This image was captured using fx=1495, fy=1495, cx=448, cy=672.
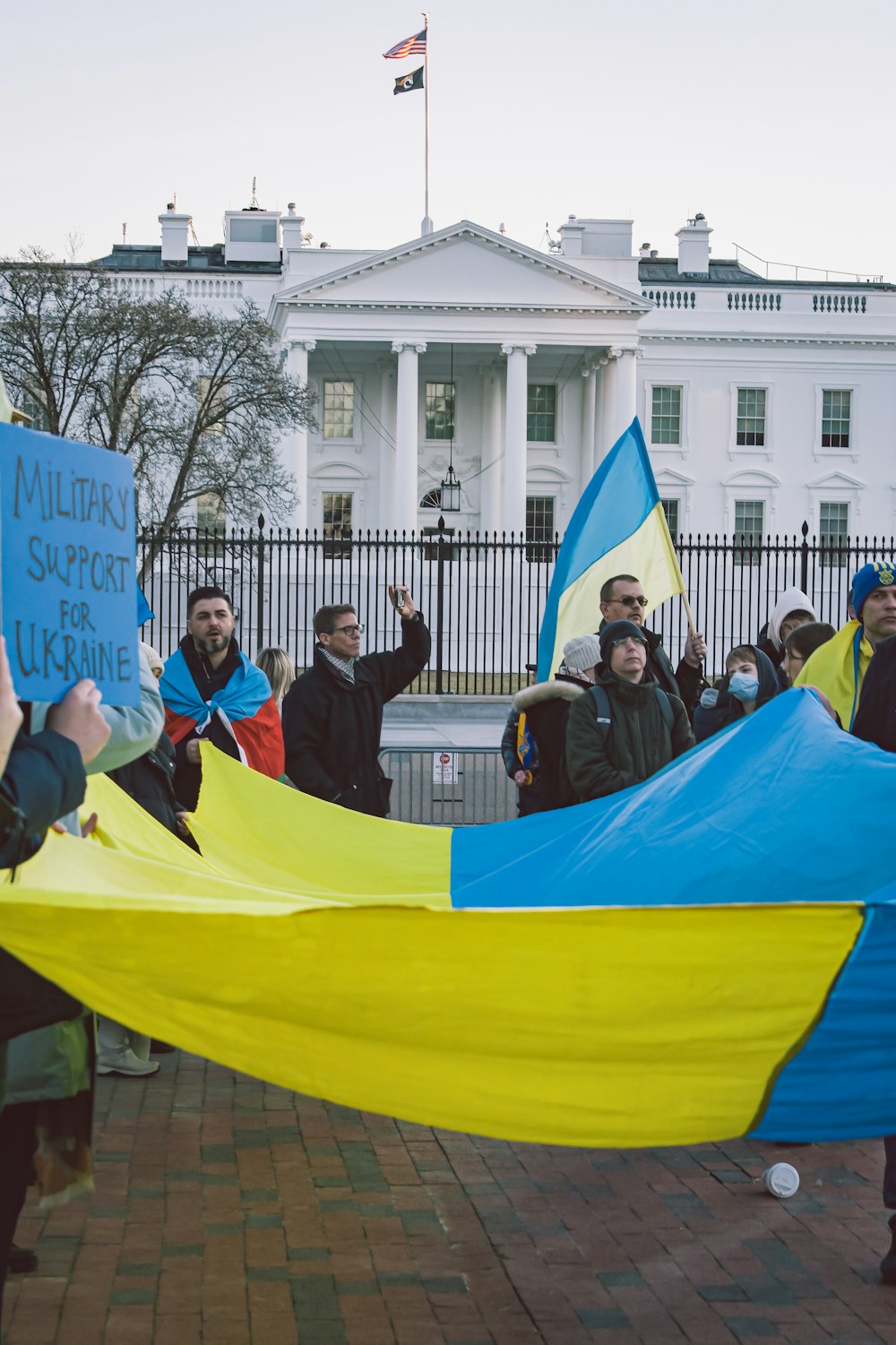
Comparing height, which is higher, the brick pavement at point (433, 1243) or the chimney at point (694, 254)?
the chimney at point (694, 254)

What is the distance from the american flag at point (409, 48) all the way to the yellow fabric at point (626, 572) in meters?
44.8

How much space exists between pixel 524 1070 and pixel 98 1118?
123 inches

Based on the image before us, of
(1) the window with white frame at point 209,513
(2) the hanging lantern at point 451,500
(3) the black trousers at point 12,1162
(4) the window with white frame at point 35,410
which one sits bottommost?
(3) the black trousers at point 12,1162

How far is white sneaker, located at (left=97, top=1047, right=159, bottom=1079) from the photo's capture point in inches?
251

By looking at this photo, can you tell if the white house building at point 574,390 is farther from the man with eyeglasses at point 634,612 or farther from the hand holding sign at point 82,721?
the hand holding sign at point 82,721

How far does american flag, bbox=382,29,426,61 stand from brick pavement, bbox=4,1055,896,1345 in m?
49.5

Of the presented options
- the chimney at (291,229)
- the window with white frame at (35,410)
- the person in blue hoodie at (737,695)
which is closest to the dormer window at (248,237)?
the chimney at (291,229)

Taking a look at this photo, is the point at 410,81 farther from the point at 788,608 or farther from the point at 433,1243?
the point at 433,1243

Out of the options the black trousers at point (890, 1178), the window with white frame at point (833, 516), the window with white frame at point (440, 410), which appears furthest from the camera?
the window with white frame at point (833, 516)

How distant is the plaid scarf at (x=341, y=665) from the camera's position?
7723 mm

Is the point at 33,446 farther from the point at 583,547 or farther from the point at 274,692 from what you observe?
the point at 583,547

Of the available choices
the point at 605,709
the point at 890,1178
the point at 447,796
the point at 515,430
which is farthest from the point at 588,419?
the point at 890,1178

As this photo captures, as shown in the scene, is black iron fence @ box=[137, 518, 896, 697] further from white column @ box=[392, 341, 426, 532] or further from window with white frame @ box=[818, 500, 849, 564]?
window with white frame @ box=[818, 500, 849, 564]

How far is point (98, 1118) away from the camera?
5.70m
